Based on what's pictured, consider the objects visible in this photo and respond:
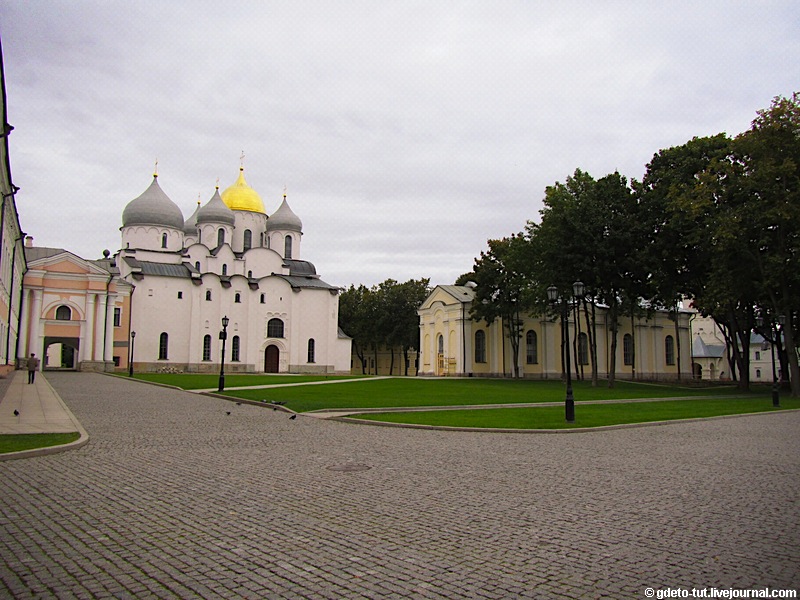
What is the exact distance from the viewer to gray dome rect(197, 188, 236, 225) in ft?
246

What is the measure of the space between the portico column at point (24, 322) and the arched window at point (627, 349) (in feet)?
192

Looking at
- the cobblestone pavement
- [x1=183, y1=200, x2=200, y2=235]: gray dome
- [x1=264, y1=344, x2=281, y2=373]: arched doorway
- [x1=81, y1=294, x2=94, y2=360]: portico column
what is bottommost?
the cobblestone pavement

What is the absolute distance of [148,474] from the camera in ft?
32.2

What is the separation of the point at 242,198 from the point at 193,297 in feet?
52.7

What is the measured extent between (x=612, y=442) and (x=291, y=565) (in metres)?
10.6

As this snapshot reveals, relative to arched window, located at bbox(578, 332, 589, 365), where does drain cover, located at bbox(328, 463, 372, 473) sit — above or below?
below

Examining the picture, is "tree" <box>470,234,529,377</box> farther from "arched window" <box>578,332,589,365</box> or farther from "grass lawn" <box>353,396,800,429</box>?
"grass lawn" <box>353,396,800,429</box>

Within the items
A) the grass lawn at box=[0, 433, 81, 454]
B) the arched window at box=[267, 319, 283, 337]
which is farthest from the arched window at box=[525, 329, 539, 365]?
the grass lawn at box=[0, 433, 81, 454]

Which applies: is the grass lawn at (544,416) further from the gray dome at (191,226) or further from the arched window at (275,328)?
the gray dome at (191,226)

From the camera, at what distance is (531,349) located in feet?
217

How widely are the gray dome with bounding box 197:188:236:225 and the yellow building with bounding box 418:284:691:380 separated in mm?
25278

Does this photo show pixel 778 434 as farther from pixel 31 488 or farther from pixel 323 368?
pixel 323 368

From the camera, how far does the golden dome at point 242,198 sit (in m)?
79.8

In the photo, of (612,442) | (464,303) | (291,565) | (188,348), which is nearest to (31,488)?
(291,565)
